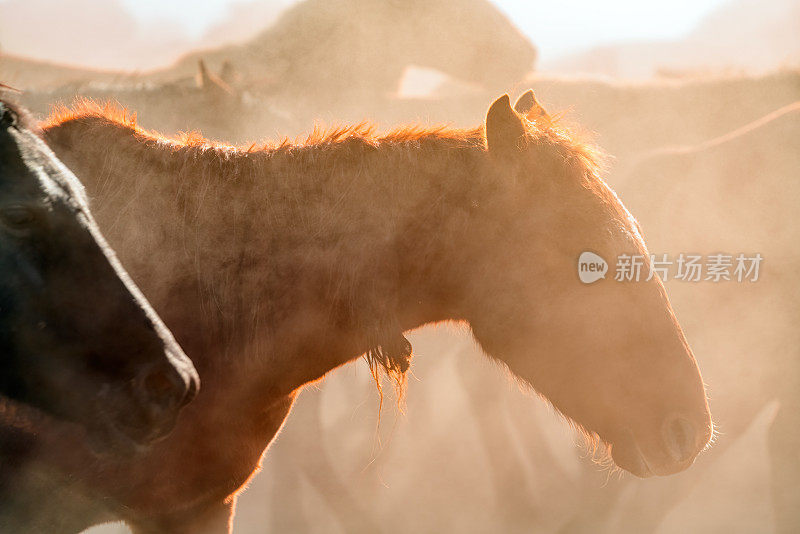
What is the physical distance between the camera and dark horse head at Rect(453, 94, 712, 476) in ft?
5.93

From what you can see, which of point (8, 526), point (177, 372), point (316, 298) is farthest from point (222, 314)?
point (8, 526)

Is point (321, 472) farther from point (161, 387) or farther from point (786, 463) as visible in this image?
point (161, 387)

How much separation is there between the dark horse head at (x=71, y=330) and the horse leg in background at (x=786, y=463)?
3.98 m

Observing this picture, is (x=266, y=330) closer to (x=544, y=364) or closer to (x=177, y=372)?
(x=177, y=372)

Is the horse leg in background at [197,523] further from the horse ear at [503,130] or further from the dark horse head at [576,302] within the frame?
the horse ear at [503,130]

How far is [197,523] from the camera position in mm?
2098

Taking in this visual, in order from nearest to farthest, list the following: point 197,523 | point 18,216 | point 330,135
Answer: point 18,216
point 330,135
point 197,523

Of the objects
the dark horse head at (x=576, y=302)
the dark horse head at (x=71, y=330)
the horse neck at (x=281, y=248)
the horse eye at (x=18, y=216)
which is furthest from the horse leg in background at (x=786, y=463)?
the horse eye at (x=18, y=216)

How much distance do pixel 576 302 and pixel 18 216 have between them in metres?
1.37

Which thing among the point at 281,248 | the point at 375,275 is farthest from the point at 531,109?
the point at 281,248

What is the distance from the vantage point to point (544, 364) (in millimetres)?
1876

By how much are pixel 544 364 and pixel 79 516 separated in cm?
136

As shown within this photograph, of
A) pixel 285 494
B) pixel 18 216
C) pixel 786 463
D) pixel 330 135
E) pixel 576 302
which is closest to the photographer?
pixel 18 216

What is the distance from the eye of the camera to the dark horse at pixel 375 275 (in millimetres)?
1815
